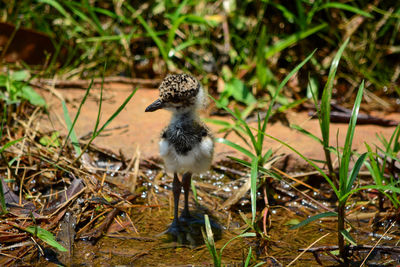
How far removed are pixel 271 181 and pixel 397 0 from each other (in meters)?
3.08

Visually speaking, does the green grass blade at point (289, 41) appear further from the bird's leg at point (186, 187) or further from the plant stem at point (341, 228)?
the plant stem at point (341, 228)

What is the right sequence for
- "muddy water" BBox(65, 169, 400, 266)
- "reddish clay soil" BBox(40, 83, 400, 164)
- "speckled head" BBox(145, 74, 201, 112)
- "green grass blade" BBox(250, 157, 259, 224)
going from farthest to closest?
"reddish clay soil" BBox(40, 83, 400, 164) → "speckled head" BBox(145, 74, 201, 112) → "muddy water" BBox(65, 169, 400, 266) → "green grass blade" BBox(250, 157, 259, 224)

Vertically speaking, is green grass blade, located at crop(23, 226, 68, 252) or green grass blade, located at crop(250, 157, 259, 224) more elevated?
green grass blade, located at crop(250, 157, 259, 224)

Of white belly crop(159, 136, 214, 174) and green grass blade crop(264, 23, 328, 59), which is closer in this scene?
white belly crop(159, 136, 214, 174)

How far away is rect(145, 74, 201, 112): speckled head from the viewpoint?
117 inches

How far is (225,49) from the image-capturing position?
16.9 feet

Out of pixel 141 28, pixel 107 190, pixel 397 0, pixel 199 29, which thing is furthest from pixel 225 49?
pixel 107 190

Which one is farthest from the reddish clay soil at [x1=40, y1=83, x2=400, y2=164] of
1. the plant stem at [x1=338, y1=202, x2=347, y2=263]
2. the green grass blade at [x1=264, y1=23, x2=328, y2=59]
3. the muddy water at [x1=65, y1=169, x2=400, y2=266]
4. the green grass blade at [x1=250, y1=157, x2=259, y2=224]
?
the plant stem at [x1=338, y1=202, x2=347, y2=263]

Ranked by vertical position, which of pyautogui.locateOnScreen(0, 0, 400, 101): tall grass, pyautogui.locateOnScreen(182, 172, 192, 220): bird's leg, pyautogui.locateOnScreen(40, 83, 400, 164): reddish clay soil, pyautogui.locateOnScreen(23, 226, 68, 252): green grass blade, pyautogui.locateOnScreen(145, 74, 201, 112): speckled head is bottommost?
pyautogui.locateOnScreen(23, 226, 68, 252): green grass blade

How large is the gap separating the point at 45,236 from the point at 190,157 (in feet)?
3.27

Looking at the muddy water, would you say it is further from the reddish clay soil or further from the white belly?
the reddish clay soil

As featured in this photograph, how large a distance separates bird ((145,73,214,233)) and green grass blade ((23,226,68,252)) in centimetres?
75

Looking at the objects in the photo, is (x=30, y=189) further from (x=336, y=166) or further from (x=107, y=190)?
(x=336, y=166)

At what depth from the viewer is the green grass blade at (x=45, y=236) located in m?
2.54
